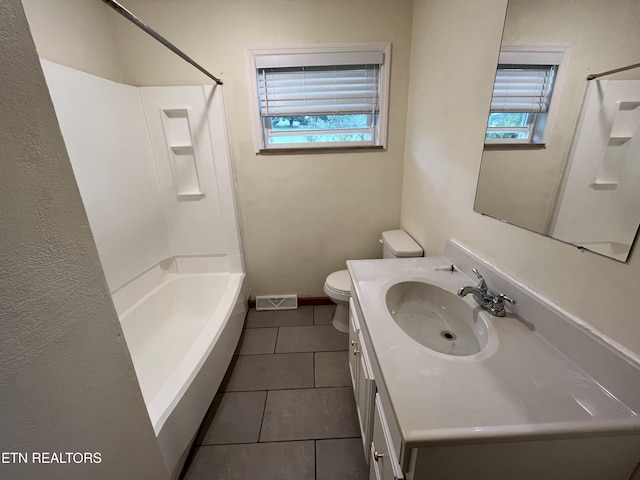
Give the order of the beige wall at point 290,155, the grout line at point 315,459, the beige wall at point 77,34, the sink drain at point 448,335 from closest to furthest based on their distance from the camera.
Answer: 1. the sink drain at point 448,335
2. the grout line at point 315,459
3. the beige wall at point 77,34
4. the beige wall at point 290,155

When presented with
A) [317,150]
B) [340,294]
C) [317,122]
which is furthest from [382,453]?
[317,122]

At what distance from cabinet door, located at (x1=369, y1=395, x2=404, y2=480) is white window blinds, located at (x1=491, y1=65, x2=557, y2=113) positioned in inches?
45.3

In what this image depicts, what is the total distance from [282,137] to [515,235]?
170 cm

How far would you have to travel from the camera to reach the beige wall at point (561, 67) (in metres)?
0.63

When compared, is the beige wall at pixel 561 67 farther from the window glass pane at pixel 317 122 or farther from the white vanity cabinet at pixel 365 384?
the window glass pane at pixel 317 122

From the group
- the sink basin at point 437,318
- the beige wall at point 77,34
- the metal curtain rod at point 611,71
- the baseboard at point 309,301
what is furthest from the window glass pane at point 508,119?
the beige wall at point 77,34

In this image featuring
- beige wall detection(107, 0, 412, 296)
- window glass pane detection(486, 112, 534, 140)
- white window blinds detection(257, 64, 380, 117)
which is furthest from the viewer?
white window blinds detection(257, 64, 380, 117)

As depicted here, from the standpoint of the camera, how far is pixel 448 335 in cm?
107

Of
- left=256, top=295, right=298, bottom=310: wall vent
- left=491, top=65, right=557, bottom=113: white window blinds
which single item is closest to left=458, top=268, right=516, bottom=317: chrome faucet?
left=491, top=65, right=557, bottom=113: white window blinds

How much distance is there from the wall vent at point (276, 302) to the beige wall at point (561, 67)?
1779 millimetres

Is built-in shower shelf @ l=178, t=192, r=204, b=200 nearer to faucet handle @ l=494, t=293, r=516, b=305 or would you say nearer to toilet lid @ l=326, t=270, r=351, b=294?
toilet lid @ l=326, t=270, r=351, b=294

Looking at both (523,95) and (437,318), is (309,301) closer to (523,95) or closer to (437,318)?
(437,318)

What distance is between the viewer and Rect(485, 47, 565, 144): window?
831 mm

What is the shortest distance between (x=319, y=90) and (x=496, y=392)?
6.63 feet
